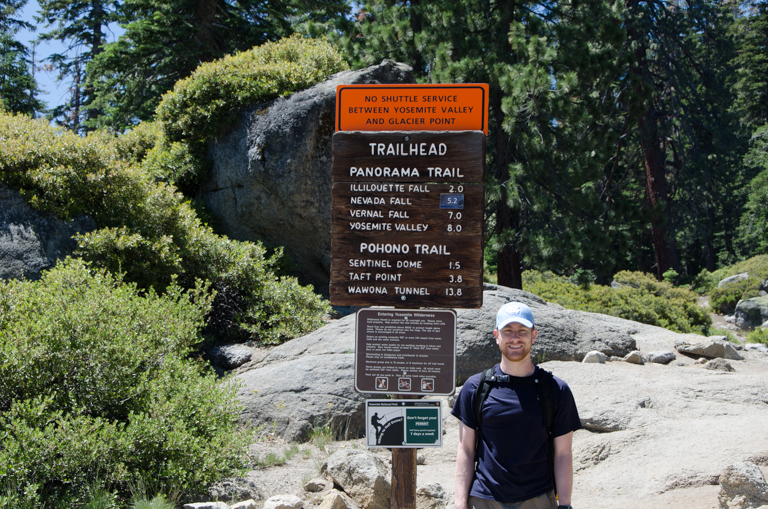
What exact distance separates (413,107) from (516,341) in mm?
1571

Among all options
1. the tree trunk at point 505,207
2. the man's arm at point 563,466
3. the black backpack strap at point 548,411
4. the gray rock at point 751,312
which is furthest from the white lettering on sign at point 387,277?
the gray rock at point 751,312

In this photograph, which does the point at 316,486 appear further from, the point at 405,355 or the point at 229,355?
the point at 229,355

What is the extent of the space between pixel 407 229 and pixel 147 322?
3.09 m

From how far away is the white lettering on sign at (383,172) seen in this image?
140 inches

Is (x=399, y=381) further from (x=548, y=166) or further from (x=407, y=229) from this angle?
(x=548, y=166)

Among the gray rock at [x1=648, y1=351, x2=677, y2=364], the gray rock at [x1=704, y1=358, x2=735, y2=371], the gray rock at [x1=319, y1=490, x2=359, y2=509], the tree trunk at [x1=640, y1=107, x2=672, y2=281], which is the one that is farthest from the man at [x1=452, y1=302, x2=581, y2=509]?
the tree trunk at [x1=640, y1=107, x2=672, y2=281]

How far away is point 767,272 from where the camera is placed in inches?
766

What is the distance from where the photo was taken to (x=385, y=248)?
356cm

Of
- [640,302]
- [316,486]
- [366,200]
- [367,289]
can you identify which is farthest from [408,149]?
[640,302]

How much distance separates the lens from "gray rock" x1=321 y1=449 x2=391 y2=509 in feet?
14.0

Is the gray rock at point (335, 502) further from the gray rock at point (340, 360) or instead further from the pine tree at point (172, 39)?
the pine tree at point (172, 39)

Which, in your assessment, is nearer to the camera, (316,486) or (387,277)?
(387,277)

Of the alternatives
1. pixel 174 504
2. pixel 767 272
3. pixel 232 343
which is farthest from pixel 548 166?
pixel 767 272

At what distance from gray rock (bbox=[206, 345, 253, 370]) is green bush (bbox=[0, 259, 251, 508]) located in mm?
2214
